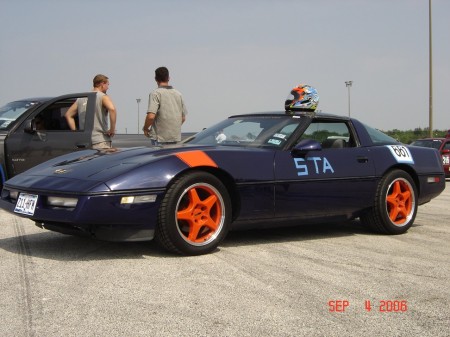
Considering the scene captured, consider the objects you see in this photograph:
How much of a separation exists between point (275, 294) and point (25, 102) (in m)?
6.32

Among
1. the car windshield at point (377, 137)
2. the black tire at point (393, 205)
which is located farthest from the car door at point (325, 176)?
the car windshield at point (377, 137)

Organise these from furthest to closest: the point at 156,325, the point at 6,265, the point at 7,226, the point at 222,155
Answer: the point at 7,226 < the point at 222,155 < the point at 6,265 < the point at 156,325

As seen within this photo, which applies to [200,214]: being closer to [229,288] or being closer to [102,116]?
[229,288]

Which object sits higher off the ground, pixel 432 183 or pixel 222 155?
pixel 222 155

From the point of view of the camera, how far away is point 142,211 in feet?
14.5

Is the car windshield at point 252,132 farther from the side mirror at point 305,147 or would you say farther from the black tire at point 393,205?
the black tire at point 393,205

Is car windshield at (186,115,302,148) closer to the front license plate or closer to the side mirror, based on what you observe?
the side mirror

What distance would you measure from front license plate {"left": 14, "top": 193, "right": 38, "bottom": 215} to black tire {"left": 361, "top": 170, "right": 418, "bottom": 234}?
3.08 meters

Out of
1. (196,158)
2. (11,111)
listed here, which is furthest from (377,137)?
(11,111)

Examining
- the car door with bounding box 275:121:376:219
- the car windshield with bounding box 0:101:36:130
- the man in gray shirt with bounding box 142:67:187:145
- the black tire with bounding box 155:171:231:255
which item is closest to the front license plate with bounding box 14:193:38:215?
the black tire with bounding box 155:171:231:255

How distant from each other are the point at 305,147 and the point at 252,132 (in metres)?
0.54

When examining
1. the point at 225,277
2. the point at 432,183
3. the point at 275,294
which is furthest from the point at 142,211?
the point at 432,183

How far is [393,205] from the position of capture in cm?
615

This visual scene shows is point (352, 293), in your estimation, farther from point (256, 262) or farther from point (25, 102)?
point (25, 102)
